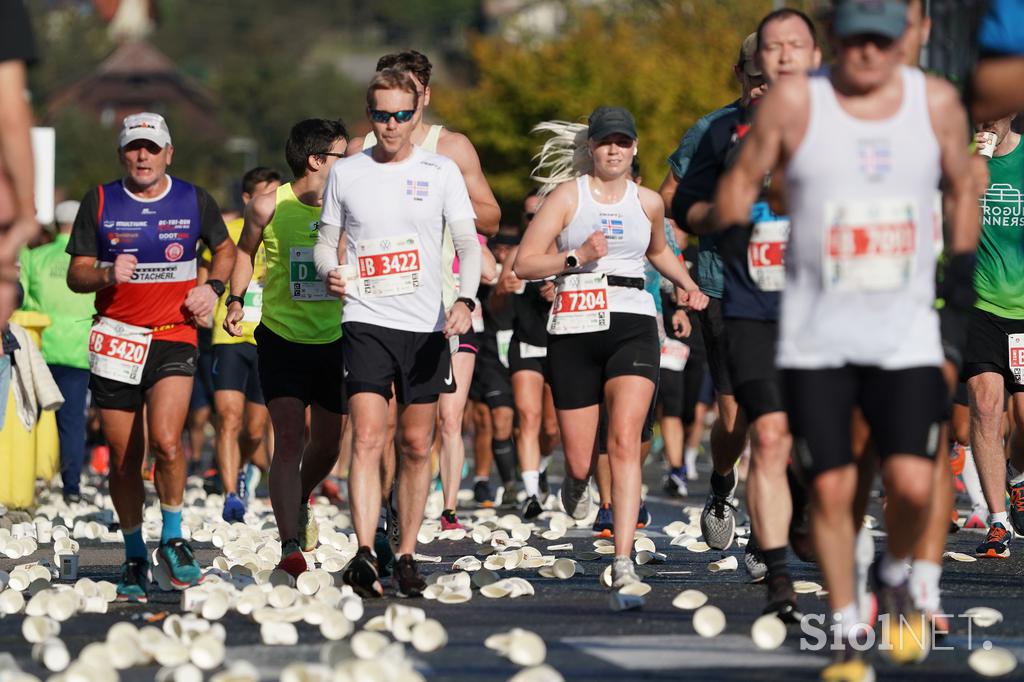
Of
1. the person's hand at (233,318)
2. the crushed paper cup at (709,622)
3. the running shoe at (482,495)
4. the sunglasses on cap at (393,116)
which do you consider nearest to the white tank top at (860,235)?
the crushed paper cup at (709,622)

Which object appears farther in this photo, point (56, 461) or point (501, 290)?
point (56, 461)

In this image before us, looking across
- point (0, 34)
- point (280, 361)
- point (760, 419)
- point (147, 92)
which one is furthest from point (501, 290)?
point (147, 92)

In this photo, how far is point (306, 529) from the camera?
9.98 metres

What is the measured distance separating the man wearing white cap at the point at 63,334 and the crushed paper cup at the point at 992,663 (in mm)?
10910

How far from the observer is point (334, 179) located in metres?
8.88

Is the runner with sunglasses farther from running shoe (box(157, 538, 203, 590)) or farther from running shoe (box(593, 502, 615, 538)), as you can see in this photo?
running shoe (box(593, 502, 615, 538))

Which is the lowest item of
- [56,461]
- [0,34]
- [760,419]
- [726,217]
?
[56,461]

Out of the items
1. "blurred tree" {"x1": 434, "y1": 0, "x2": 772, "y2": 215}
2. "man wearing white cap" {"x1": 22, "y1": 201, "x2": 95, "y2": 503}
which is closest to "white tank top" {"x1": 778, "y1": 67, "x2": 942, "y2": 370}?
"man wearing white cap" {"x1": 22, "y1": 201, "x2": 95, "y2": 503}

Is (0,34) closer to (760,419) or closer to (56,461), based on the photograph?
(760,419)

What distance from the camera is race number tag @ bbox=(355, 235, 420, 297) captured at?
8.75 meters

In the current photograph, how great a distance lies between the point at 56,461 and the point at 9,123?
975 centimetres

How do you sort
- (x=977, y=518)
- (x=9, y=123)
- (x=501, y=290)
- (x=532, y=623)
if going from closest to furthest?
(x=9, y=123) → (x=532, y=623) → (x=501, y=290) → (x=977, y=518)

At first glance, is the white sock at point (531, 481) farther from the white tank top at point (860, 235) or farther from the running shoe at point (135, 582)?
the white tank top at point (860, 235)

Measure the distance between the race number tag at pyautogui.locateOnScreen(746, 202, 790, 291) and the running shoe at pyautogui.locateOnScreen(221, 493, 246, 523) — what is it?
626 cm
